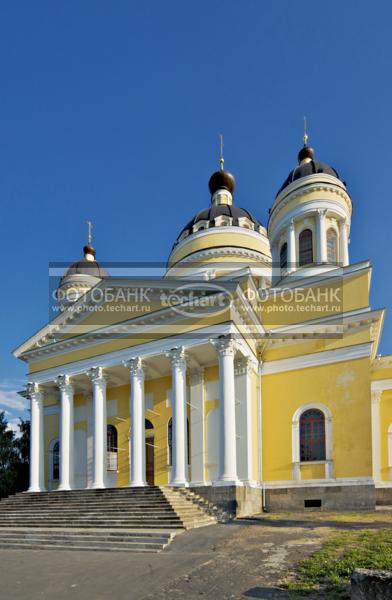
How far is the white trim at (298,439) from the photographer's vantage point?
1884 cm

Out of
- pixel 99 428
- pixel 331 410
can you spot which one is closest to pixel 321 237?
pixel 331 410

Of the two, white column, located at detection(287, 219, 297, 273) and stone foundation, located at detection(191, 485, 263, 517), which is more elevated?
white column, located at detection(287, 219, 297, 273)

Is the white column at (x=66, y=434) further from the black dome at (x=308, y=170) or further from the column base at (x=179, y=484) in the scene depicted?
the black dome at (x=308, y=170)

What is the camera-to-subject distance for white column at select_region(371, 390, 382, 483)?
71.5 ft

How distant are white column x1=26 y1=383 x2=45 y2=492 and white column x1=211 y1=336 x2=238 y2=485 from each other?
8986 mm

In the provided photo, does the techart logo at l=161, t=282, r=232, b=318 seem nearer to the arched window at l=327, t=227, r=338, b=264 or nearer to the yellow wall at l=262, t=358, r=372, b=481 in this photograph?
the yellow wall at l=262, t=358, r=372, b=481

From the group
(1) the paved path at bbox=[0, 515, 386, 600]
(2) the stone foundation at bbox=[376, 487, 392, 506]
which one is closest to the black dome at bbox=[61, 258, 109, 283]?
(2) the stone foundation at bbox=[376, 487, 392, 506]

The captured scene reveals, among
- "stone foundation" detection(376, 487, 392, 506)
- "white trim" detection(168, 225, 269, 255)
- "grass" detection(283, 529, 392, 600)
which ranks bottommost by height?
"stone foundation" detection(376, 487, 392, 506)

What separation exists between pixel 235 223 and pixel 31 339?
46.4 ft

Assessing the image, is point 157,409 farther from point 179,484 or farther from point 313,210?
point 313,210

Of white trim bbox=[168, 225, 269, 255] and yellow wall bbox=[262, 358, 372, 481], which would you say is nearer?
yellow wall bbox=[262, 358, 372, 481]

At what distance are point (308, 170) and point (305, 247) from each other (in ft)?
13.5

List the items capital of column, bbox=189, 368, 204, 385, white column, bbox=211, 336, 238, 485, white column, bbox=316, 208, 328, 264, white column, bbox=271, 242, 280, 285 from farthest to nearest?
white column, bbox=271, 242, 280, 285, white column, bbox=316, 208, 328, 264, capital of column, bbox=189, 368, 204, 385, white column, bbox=211, 336, 238, 485

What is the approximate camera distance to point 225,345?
1738 centimetres
